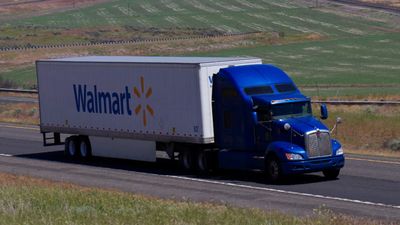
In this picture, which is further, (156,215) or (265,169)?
(265,169)

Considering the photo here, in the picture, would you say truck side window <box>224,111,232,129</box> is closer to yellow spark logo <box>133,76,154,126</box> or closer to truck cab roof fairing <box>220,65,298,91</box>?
truck cab roof fairing <box>220,65,298,91</box>

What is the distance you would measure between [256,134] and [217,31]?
267ft

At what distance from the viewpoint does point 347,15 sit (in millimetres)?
118938

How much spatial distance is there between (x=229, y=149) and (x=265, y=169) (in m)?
1.63

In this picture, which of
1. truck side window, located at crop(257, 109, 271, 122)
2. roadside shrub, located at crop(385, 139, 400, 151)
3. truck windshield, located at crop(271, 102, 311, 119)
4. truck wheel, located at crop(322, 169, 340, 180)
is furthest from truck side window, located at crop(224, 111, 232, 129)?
roadside shrub, located at crop(385, 139, 400, 151)

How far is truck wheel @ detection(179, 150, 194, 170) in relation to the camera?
93.2ft

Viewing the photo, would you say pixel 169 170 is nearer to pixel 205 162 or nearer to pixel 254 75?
pixel 205 162

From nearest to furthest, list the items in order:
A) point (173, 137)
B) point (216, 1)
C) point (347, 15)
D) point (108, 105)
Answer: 1. point (173, 137)
2. point (108, 105)
3. point (347, 15)
4. point (216, 1)

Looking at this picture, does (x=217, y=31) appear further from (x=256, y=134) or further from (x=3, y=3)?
(x=256, y=134)

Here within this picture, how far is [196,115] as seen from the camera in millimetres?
27562

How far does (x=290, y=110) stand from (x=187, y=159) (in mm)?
3699

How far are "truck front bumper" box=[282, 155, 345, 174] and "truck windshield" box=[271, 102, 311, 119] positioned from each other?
63.3 inches

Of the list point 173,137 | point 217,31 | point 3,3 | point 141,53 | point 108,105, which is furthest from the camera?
point 3,3

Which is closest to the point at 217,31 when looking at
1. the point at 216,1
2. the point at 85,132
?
the point at 216,1
